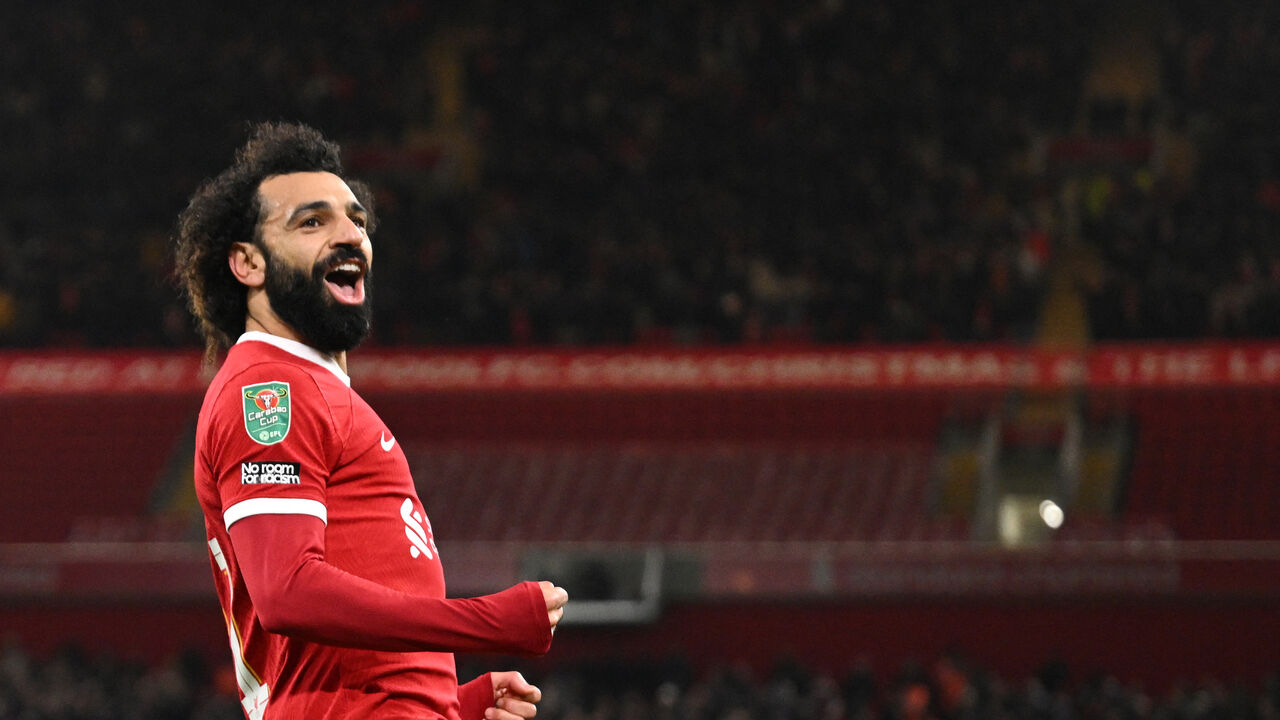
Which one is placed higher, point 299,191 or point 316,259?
point 299,191

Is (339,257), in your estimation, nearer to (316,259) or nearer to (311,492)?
(316,259)

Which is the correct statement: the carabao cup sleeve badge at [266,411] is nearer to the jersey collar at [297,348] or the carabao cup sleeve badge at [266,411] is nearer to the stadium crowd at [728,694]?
the jersey collar at [297,348]

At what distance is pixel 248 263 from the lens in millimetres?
2518

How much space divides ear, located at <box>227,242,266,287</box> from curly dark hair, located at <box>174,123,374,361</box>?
14 mm

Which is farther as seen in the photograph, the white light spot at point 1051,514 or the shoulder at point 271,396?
the white light spot at point 1051,514

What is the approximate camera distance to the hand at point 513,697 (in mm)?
2568

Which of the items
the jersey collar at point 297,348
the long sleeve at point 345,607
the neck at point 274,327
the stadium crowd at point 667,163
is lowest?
the long sleeve at point 345,607

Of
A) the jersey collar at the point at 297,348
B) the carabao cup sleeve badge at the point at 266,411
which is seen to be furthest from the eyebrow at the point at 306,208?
the carabao cup sleeve badge at the point at 266,411

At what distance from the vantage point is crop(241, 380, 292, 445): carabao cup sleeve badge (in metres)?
2.22

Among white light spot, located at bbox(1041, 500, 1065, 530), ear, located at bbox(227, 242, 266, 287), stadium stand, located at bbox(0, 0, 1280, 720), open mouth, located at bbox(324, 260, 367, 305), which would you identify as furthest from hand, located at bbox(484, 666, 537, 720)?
white light spot, located at bbox(1041, 500, 1065, 530)

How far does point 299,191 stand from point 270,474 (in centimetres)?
57

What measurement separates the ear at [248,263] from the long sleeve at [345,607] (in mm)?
502

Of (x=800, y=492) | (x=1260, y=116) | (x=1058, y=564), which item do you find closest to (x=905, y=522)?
(x=800, y=492)

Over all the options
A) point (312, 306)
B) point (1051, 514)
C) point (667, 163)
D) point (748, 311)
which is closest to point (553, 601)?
point (312, 306)
